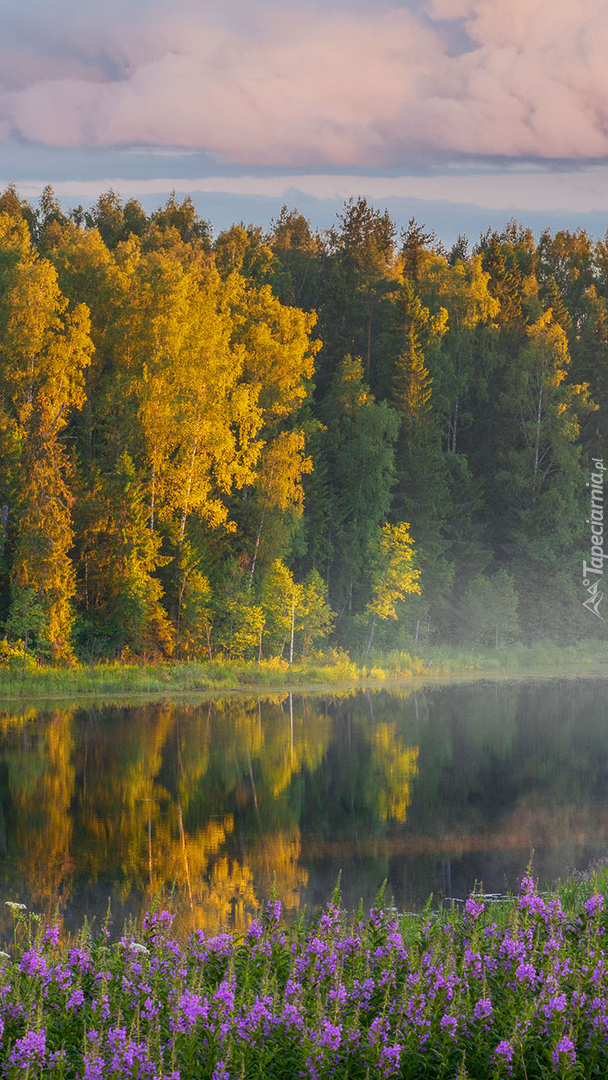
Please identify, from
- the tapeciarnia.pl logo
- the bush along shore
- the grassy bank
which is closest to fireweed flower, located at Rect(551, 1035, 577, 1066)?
the bush along shore

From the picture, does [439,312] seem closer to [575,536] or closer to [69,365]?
[575,536]

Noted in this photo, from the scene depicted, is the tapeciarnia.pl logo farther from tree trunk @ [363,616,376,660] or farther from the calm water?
the calm water

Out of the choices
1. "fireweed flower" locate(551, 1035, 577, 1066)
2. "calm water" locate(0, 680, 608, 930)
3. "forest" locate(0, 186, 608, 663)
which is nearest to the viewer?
"fireweed flower" locate(551, 1035, 577, 1066)

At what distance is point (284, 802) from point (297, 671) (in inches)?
804

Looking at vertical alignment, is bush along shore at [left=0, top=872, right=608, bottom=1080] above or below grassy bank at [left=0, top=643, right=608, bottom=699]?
above

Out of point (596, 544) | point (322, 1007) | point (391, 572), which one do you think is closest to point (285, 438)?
point (391, 572)

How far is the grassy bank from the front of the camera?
37.8 m

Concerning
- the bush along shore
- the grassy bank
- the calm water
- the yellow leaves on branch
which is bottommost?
the grassy bank

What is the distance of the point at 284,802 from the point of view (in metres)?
23.4

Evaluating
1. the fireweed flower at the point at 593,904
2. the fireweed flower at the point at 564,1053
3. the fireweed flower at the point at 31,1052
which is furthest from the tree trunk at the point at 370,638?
the fireweed flower at the point at 31,1052

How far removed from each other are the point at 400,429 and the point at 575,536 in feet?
35.4

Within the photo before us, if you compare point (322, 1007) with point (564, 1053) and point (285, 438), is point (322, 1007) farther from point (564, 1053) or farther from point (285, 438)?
point (285, 438)

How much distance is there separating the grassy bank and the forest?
119cm

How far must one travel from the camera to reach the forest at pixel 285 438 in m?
40.6
